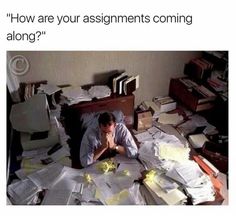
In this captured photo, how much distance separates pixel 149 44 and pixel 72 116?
102cm

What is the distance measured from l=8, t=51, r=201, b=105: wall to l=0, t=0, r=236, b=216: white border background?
0.86 m

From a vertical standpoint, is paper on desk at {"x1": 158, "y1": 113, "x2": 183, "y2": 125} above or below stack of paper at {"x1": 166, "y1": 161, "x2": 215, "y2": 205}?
above

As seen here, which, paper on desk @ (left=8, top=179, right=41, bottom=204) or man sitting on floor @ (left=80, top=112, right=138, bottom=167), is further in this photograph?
man sitting on floor @ (left=80, top=112, right=138, bottom=167)

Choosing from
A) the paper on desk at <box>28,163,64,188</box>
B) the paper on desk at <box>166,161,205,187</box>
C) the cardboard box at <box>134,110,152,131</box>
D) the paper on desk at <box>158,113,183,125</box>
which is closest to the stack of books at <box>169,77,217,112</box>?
the paper on desk at <box>158,113,183,125</box>

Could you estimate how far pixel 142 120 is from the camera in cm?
223

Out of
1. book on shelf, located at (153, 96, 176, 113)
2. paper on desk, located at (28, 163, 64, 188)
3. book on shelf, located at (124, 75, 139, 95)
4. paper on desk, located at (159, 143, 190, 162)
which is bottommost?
paper on desk, located at (28, 163, 64, 188)

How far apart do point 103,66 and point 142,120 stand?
1.54 feet

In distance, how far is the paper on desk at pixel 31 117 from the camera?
1.70 meters

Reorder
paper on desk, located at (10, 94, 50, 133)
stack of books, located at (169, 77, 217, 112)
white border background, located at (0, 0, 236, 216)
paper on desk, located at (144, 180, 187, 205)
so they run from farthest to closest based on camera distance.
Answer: stack of books, located at (169, 77, 217, 112)
paper on desk, located at (10, 94, 50, 133)
paper on desk, located at (144, 180, 187, 205)
white border background, located at (0, 0, 236, 216)

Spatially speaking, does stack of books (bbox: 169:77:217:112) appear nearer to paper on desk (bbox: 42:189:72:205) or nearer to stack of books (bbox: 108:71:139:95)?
stack of books (bbox: 108:71:139:95)

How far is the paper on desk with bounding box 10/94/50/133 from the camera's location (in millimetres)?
1701

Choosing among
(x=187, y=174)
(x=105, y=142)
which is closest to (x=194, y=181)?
(x=187, y=174)

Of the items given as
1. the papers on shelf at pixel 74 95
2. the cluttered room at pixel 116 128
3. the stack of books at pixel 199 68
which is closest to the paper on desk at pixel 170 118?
the cluttered room at pixel 116 128

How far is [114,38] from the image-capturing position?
1137 mm
